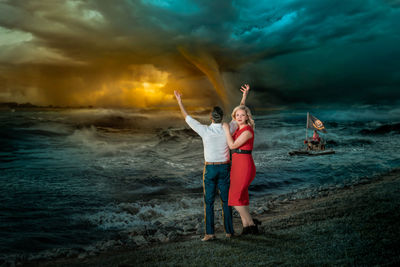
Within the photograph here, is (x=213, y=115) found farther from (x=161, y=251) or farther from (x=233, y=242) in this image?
(x=161, y=251)

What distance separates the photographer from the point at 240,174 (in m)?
4.61

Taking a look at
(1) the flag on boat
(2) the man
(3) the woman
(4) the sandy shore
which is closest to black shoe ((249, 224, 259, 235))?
(4) the sandy shore

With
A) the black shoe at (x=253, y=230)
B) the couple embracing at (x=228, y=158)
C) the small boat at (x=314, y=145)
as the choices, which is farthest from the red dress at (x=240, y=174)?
the small boat at (x=314, y=145)

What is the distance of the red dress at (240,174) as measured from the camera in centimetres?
459

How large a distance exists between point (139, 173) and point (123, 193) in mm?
5026

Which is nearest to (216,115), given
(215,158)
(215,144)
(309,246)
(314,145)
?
(215,144)

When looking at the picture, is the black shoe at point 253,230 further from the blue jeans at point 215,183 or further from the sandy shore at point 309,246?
the blue jeans at point 215,183

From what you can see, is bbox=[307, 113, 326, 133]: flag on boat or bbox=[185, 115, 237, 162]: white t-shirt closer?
bbox=[185, 115, 237, 162]: white t-shirt

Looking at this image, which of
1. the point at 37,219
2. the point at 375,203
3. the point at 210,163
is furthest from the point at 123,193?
the point at 375,203

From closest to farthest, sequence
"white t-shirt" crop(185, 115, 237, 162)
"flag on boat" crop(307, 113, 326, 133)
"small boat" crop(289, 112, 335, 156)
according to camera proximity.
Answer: "white t-shirt" crop(185, 115, 237, 162) < "flag on boat" crop(307, 113, 326, 133) < "small boat" crop(289, 112, 335, 156)

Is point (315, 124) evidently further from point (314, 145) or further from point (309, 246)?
point (309, 246)

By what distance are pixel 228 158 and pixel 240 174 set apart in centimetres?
35

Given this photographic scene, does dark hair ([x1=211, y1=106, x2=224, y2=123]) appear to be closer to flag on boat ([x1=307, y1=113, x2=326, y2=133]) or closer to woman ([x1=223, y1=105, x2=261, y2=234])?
woman ([x1=223, y1=105, x2=261, y2=234])

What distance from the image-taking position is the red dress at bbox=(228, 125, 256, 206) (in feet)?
15.0
